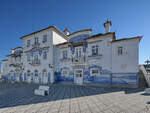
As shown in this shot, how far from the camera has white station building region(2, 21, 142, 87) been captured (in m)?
9.99

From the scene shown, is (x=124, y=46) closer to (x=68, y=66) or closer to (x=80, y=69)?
(x=80, y=69)

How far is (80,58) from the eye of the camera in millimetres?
12406

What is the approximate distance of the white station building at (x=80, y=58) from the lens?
9.99 metres

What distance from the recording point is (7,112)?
4055mm

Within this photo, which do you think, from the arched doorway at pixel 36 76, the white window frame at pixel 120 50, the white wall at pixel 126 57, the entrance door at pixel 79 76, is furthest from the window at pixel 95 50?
the arched doorway at pixel 36 76

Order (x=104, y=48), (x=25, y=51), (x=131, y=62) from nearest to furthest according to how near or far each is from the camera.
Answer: (x=131, y=62), (x=104, y=48), (x=25, y=51)

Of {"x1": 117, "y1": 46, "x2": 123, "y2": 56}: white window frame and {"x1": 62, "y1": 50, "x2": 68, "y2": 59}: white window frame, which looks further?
{"x1": 62, "y1": 50, "x2": 68, "y2": 59}: white window frame

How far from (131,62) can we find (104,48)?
3.66m

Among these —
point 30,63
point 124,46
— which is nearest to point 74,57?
point 124,46

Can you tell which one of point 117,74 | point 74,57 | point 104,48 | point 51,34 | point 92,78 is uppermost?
point 51,34

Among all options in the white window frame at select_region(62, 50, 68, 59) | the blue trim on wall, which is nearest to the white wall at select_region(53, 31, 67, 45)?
the white window frame at select_region(62, 50, 68, 59)

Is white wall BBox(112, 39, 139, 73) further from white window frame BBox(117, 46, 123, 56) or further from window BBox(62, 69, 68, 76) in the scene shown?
window BBox(62, 69, 68, 76)

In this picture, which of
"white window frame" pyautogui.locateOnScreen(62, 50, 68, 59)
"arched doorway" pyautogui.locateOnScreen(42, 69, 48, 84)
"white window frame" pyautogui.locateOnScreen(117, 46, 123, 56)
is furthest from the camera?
"arched doorway" pyautogui.locateOnScreen(42, 69, 48, 84)

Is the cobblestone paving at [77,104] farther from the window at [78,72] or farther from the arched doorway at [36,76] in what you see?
the arched doorway at [36,76]
